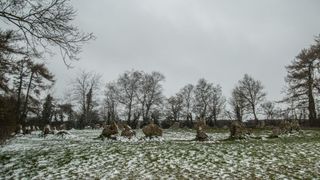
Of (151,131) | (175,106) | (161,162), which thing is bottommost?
(161,162)

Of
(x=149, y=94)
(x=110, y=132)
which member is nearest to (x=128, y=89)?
(x=149, y=94)

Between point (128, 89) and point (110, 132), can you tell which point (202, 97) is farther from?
point (110, 132)

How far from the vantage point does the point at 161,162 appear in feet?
45.4

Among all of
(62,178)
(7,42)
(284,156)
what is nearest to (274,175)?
(284,156)

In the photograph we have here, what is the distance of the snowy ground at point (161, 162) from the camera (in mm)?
12039

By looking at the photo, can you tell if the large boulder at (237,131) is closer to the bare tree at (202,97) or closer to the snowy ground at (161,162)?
the snowy ground at (161,162)

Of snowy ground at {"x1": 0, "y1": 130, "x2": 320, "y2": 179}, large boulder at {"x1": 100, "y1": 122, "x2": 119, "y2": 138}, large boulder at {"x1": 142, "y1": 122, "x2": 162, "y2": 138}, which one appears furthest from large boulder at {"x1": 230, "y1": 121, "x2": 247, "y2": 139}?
large boulder at {"x1": 100, "y1": 122, "x2": 119, "y2": 138}

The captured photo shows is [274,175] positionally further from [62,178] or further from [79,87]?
[79,87]

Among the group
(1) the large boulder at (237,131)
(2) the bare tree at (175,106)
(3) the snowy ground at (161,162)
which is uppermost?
(2) the bare tree at (175,106)

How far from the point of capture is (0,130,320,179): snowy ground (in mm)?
12039

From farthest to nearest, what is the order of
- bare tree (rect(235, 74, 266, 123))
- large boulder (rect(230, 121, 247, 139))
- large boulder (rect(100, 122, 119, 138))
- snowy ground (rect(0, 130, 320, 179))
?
bare tree (rect(235, 74, 266, 123)) < large boulder (rect(100, 122, 119, 138)) < large boulder (rect(230, 121, 247, 139)) < snowy ground (rect(0, 130, 320, 179))

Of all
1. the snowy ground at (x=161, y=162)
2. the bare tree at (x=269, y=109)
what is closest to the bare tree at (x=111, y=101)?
the bare tree at (x=269, y=109)

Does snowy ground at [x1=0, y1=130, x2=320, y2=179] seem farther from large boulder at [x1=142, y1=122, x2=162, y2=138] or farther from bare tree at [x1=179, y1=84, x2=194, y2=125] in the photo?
bare tree at [x1=179, y1=84, x2=194, y2=125]

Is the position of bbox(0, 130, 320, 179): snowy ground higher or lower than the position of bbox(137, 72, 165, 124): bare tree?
lower
